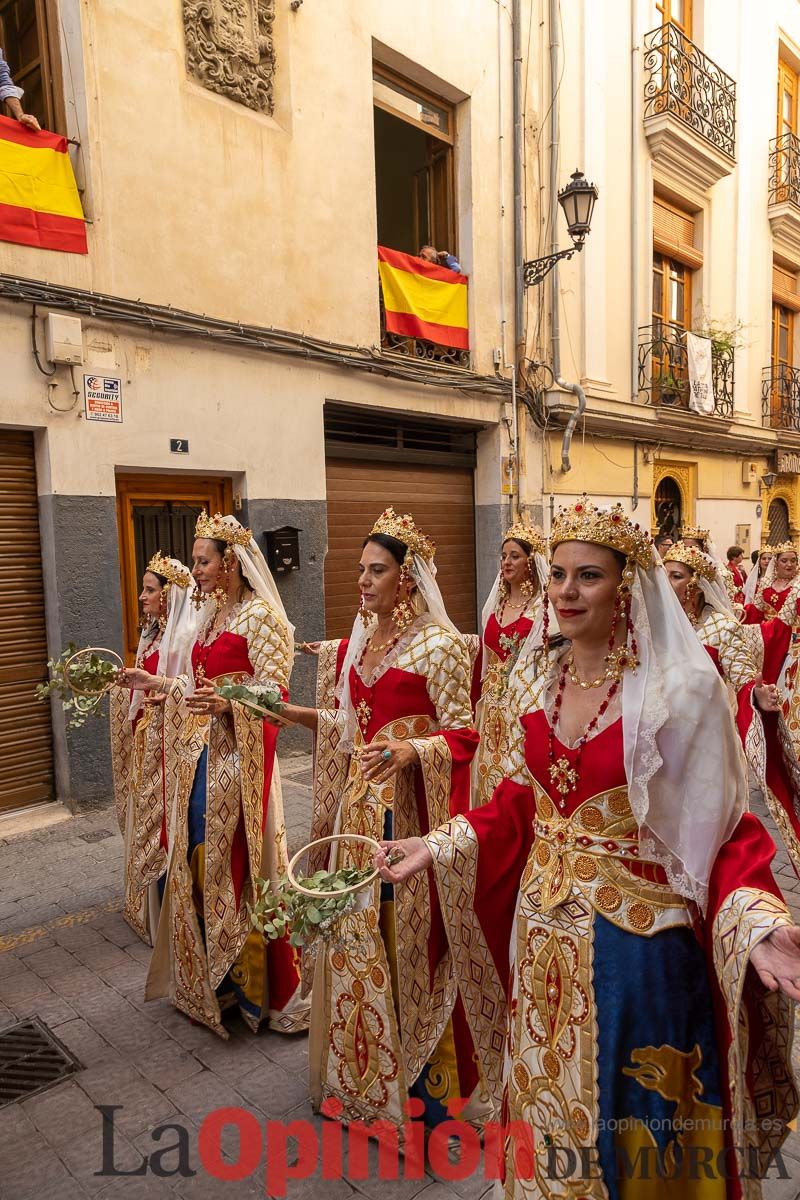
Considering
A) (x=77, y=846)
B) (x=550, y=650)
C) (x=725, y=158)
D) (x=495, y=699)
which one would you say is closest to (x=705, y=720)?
(x=550, y=650)

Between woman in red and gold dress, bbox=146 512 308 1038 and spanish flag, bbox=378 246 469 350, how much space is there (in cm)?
615

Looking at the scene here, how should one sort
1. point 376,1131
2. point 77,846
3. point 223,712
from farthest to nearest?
point 77,846, point 223,712, point 376,1131

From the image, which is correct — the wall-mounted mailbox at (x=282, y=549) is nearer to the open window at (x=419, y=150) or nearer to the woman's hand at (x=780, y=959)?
the open window at (x=419, y=150)

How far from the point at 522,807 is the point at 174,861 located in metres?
2.13

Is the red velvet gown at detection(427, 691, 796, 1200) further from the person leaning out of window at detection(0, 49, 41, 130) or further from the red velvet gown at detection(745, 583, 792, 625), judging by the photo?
the person leaning out of window at detection(0, 49, 41, 130)

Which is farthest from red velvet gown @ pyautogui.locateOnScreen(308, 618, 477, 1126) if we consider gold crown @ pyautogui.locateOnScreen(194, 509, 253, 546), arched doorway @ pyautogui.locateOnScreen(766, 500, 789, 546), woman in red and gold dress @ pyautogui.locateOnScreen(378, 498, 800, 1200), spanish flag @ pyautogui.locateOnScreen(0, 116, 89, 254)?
arched doorway @ pyautogui.locateOnScreen(766, 500, 789, 546)

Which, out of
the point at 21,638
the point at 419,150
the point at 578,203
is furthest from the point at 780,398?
the point at 21,638

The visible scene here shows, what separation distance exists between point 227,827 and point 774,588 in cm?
661

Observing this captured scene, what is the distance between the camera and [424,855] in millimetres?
2135

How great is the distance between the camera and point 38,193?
20.2ft

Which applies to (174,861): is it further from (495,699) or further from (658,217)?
(658,217)

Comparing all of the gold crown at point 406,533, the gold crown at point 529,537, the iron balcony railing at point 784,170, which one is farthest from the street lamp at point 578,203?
the iron balcony railing at point 784,170

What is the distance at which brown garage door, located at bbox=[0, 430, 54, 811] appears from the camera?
634 centimetres

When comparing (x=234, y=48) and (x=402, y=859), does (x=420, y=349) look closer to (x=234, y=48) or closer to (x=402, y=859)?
(x=234, y=48)
